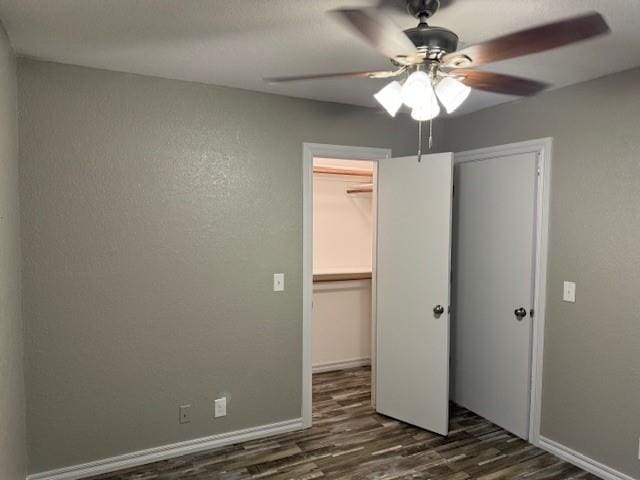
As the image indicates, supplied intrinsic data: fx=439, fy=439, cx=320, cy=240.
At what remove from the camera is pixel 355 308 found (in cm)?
453

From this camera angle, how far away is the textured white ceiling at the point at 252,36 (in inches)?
67.5

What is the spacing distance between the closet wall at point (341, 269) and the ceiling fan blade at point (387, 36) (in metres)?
2.81

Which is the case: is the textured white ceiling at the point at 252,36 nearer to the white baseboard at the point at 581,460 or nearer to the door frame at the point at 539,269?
the door frame at the point at 539,269

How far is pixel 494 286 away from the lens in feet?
10.6

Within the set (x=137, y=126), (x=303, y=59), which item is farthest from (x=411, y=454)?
(x=137, y=126)

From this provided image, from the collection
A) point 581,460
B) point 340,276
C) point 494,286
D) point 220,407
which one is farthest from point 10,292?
point 581,460

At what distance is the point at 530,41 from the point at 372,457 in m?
2.49

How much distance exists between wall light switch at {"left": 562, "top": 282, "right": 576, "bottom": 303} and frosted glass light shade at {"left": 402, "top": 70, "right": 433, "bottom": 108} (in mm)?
1833

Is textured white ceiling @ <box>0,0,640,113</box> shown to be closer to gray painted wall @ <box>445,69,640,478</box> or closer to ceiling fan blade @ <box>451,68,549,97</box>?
ceiling fan blade @ <box>451,68,549,97</box>

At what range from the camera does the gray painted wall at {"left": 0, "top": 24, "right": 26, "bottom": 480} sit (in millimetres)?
1919

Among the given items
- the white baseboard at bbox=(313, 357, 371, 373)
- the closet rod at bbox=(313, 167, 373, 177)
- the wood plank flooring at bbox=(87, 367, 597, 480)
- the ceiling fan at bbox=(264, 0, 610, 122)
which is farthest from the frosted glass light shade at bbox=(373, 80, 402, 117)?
the white baseboard at bbox=(313, 357, 371, 373)

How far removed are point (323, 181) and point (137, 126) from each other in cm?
232

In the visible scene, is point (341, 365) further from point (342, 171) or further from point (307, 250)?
point (342, 171)

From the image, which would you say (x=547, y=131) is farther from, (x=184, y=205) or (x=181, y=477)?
(x=181, y=477)
